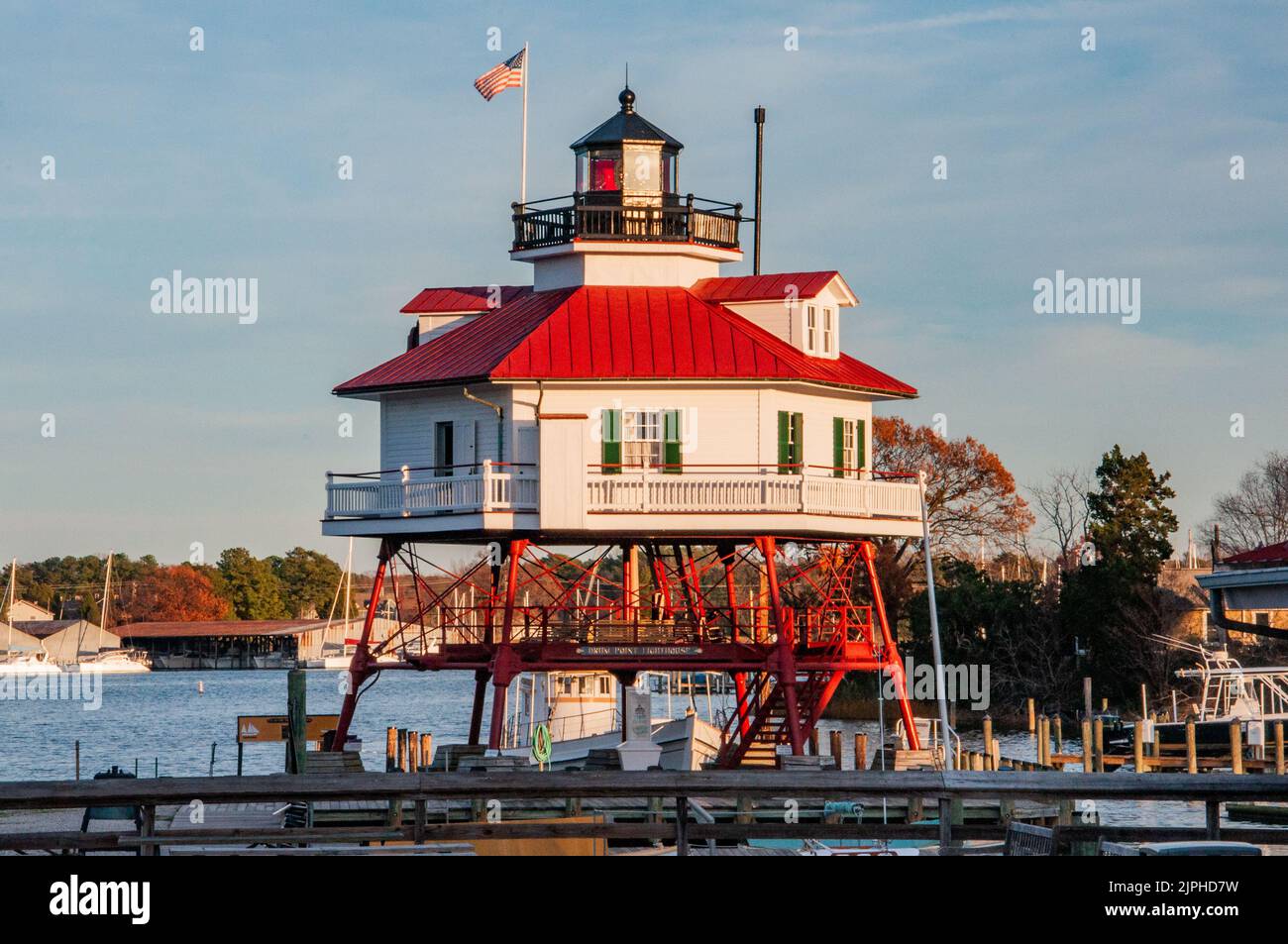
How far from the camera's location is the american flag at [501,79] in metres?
49.5

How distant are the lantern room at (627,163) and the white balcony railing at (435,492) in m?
8.08

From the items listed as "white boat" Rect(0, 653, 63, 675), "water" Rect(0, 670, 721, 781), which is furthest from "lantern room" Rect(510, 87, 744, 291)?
"white boat" Rect(0, 653, 63, 675)

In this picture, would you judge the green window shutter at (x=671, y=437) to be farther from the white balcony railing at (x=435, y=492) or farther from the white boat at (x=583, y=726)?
the white boat at (x=583, y=726)

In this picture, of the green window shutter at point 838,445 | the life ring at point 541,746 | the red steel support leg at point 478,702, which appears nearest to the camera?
the life ring at point 541,746

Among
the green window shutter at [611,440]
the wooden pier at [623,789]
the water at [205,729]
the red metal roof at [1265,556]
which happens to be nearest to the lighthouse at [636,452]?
the green window shutter at [611,440]

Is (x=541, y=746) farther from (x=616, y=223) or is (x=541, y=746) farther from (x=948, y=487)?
(x=948, y=487)

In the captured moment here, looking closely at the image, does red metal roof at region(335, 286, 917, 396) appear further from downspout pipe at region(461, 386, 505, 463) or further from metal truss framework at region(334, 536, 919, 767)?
metal truss framework at region(334, 536, 919, 767)

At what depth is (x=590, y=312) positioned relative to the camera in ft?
156

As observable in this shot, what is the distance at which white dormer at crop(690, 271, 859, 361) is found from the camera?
4819cm

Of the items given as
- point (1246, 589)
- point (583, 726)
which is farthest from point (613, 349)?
point (1246, 589)
